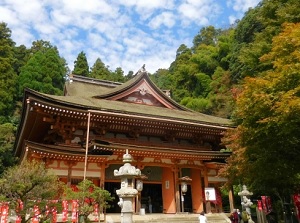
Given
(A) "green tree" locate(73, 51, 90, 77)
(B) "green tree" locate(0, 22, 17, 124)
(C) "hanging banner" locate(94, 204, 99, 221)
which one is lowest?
(C) "hanging banner" locate(94, 204, 99, 221)

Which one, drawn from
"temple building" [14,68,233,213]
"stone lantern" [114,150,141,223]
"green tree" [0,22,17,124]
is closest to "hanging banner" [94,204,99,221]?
"temple building" [14,68,233,213]

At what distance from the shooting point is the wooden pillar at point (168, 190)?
1665 centimetres

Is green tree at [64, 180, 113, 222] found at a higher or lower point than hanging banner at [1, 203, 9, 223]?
higher

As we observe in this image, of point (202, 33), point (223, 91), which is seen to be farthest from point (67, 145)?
point (202, 33)

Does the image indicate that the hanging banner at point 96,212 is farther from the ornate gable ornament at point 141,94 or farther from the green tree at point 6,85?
the green tree at point 6,85

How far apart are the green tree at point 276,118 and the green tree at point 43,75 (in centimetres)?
3782

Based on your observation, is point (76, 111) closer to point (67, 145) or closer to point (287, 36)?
point (67, 145)

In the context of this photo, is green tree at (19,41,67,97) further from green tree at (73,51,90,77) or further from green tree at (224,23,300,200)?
green tree at (224,23,300,200)

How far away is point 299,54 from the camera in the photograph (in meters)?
7.86

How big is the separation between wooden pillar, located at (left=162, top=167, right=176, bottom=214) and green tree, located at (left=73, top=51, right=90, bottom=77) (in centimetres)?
3893

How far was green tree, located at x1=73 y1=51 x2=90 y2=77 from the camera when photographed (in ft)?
174

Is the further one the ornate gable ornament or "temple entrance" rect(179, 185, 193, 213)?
the ornate gable ornament

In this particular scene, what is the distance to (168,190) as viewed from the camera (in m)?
17.2

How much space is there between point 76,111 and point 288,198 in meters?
10.3
